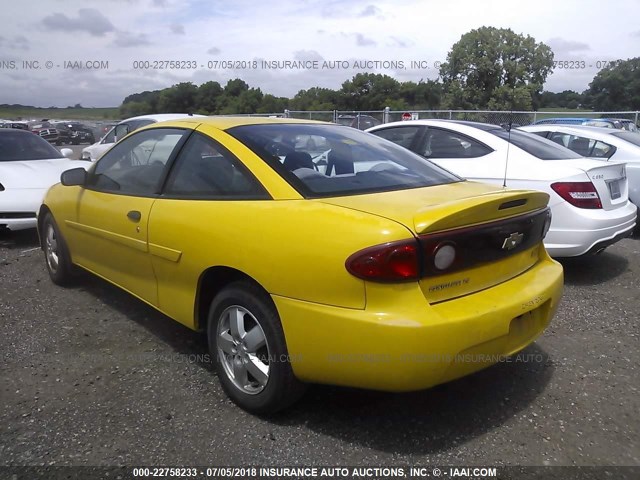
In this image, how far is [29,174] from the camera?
251 inches

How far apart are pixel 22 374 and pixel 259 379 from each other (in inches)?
60.3

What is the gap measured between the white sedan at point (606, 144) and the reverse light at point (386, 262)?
5.66 meters

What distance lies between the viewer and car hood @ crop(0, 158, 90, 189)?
20.3 ft

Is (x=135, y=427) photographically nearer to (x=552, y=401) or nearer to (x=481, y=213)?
(x=481, y=213)

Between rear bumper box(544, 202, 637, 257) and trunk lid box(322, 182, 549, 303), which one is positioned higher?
trunk lid box(322, 182, 549, 303)

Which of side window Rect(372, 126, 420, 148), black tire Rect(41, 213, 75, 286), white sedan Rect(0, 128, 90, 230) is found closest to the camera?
black tire Rect(41, 213, 75, 286)

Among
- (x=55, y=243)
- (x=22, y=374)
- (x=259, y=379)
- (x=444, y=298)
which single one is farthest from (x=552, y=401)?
(x=55, y=243)

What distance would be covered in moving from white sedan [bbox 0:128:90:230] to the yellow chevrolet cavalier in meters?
3.18

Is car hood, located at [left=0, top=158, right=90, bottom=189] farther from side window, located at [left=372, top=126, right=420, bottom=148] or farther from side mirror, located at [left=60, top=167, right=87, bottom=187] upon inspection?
side window, located at [left=372, top=126, right=420, bottom=148]

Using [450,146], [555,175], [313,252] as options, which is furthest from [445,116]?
[313,252]

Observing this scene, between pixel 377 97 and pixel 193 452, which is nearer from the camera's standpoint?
pixel 193 452

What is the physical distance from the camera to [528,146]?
5.14 metres

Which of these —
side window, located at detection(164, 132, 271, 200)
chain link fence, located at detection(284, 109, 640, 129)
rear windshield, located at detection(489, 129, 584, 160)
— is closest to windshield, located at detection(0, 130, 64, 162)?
side window, located at detection(164, 132, 271, 200)

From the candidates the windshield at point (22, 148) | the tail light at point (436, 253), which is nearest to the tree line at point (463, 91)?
the windshield at point (22, 148)
